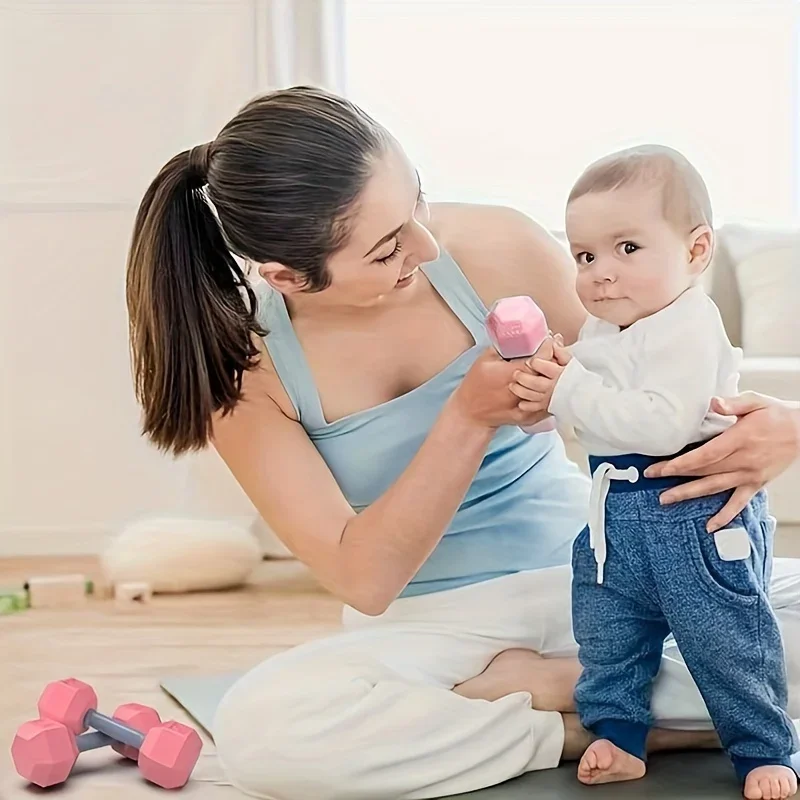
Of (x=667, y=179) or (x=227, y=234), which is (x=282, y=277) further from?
(x=667, y=179)

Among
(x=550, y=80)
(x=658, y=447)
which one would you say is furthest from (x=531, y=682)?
(x=550, y=80)

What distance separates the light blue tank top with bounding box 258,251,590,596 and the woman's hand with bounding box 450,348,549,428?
0.16 meters

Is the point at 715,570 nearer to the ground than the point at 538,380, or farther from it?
nearer to the ground

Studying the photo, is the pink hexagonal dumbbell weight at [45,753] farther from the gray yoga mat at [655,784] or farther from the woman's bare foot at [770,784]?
the woman's bare foot at [770,784]

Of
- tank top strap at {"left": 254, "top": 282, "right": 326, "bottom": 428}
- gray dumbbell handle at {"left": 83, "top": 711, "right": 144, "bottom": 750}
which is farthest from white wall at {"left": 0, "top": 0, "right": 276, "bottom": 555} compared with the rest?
tank top strap at {"left": 254, "top": 282, "right": 326, "bottom": 428}

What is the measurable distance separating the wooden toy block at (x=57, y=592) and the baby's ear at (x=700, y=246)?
5.61 feet

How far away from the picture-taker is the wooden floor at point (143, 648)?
154cm

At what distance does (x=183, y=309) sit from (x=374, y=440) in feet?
0.89

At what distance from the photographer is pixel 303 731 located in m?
1.37

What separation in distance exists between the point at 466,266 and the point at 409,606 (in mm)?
414

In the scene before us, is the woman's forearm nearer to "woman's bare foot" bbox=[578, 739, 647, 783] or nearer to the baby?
the baby

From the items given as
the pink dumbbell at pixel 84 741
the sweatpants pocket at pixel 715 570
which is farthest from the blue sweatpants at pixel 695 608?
the pink dumbbell at pixel 84 741

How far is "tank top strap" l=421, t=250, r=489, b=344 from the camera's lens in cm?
155

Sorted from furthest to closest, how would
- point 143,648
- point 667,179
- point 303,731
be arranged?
1. point 143,648
2. point 303,731
3. point 667,179
